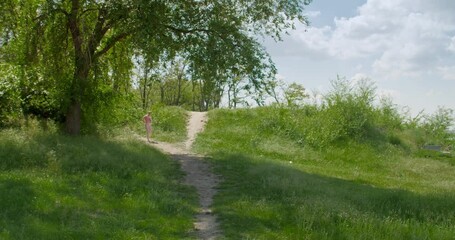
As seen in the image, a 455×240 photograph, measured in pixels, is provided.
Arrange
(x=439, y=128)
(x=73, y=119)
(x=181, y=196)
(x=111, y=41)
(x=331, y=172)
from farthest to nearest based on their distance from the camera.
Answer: (x=439, y=128) < (x=73, y=119) < (x=111, y=41) < (x=331, y=172) < (x=181, y=196)

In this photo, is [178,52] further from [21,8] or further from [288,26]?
[21,8]

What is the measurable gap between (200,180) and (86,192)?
14.5 feet

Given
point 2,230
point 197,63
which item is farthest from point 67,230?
point 197,63

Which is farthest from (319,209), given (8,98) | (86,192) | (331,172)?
(8,98)

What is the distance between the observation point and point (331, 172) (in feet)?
60.4

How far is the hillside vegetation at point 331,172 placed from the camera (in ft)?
29.5

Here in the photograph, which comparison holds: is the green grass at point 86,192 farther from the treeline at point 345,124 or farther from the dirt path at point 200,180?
the treeline at point 345,124

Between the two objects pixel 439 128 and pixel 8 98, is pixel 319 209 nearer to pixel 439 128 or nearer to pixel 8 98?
pixel 8 98

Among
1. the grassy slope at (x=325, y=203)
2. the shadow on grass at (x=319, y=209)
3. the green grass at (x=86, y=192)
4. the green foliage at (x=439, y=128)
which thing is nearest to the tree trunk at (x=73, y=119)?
the green grass at (x=86, y=192)

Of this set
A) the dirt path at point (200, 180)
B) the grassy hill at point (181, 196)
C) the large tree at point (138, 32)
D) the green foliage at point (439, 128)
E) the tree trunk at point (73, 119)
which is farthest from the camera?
the green foliage at point (439, 128)

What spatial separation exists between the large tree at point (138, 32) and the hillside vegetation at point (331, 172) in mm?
4017

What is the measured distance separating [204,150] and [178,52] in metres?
5.31

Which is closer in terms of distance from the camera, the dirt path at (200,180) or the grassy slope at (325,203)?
the grassy slope at (325,203)

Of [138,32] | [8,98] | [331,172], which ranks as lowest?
[331,172]
